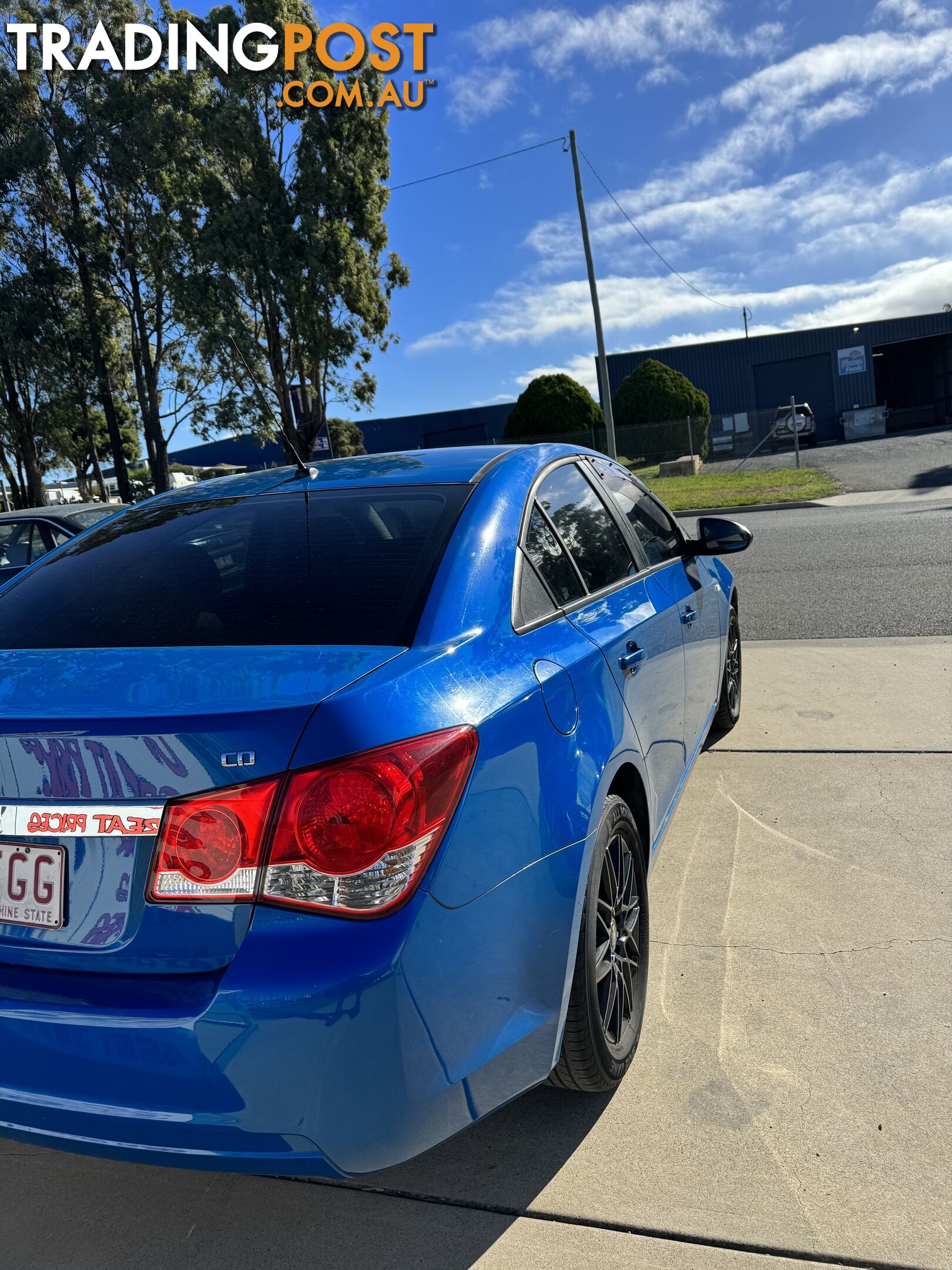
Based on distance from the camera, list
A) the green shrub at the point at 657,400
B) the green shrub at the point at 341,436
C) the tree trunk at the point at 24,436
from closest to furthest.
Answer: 1. the tree trunk at the point at 24,436
2. the green shrub at the point at 657,400
3. the green shrub at the point at 341,436

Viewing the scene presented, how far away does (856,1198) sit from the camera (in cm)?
197

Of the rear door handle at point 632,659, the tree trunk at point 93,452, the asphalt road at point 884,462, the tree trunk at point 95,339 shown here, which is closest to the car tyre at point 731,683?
the rear door handle at point 632,659

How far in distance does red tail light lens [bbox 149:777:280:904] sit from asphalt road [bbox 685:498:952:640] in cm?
608

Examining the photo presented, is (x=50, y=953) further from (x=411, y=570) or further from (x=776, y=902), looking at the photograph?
(x=776, y=902)

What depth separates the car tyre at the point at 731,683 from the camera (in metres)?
4.75

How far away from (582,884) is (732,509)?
16752 millimetres

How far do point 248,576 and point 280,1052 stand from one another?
1.10m

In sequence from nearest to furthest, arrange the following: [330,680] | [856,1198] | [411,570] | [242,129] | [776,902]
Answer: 1. [330,680]
2. [856,1198]
3. [411,570]
4. [776,902]
5. [242,129]

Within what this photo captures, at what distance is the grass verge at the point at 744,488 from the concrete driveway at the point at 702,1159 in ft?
46.0

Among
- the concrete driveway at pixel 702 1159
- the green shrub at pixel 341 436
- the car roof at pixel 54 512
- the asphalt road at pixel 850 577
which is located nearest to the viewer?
the concrete driveway at pixel 702 1159

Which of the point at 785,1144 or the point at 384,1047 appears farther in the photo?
the point at 785,1144

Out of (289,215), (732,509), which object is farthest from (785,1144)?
(289,215)

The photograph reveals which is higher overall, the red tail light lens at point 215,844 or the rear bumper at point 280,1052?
the red tail light lens at point 215,844

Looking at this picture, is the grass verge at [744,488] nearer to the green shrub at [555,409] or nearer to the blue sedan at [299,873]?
the green shrub at [555,409]
